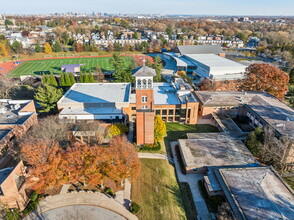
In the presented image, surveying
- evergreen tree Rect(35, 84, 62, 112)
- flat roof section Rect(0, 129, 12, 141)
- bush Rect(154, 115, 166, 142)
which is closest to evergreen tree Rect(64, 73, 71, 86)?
evergreen tree Rect(35, 84, 62, 112)

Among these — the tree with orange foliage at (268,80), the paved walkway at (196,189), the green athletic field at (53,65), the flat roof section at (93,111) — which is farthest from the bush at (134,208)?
the green athletic field at (53,65)

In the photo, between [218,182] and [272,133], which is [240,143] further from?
[218,182]

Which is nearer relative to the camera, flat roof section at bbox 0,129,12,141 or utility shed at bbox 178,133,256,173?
utility shed at bbox 178,133,256,173

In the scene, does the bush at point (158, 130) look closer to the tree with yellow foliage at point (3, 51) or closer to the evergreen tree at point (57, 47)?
the evergreen tree at point (57, 47)

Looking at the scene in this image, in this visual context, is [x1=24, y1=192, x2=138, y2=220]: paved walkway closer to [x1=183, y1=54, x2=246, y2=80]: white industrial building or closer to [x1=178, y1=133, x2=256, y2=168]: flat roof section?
[x1=178, y1=133, x2=256, y2=168]: flat roof section

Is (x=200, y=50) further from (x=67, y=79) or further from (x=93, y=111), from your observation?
(x=93, y=111)
